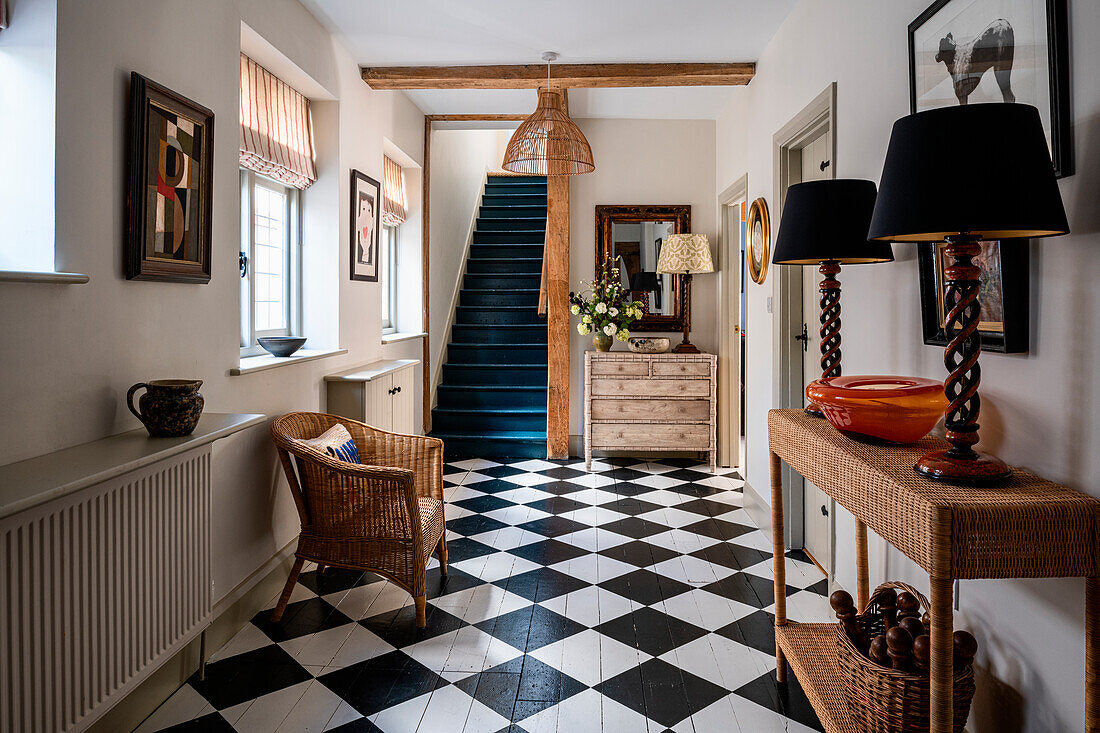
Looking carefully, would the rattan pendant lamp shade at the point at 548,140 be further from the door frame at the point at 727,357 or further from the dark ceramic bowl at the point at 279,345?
the door frame at the point at 727,357

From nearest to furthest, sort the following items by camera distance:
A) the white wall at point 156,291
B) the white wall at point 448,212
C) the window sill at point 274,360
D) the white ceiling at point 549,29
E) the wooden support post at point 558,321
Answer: the white wall at point 156,291
the window sill at point 274,360
the white ceiling at point 549,29
the wooden support post at point 558,321
the white wall at point 448,212

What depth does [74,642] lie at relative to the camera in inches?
63.3

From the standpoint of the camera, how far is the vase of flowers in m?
5.29

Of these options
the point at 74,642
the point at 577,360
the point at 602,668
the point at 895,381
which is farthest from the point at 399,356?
the point at 895,381

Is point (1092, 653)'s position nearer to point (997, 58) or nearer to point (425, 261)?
point (997, 58)

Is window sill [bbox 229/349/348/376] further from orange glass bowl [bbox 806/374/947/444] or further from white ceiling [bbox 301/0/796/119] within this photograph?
orange glass bowl [bbox 806/374/947/444]

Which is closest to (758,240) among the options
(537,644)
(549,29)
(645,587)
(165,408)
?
(549,29)

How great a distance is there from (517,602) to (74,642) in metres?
1.61

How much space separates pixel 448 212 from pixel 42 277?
5039 millimetres

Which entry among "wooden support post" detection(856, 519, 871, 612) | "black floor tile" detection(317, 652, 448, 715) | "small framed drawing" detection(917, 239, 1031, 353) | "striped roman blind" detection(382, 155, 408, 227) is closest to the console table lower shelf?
"wooden support post" detection(856, 519, 871, 612)

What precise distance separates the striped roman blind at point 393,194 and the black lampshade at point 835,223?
128 inches

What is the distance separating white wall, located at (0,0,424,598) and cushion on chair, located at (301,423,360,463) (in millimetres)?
283

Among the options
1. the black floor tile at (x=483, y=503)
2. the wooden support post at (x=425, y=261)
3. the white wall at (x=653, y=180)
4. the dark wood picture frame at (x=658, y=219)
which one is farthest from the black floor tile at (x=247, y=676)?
the dark wood picture frame at (x=658, y=219)

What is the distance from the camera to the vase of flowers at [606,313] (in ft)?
17.4
